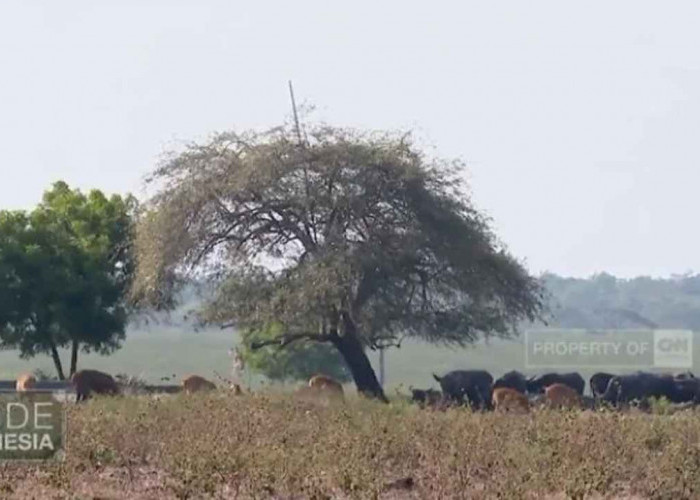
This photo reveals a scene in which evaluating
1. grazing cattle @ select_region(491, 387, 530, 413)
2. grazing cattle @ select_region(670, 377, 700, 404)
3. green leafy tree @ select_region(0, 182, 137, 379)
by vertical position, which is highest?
green leafy tree @ select_region(0, 182, 137, 379)

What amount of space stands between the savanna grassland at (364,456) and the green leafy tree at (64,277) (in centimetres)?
1864

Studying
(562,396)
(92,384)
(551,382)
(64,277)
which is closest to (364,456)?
(562,396)

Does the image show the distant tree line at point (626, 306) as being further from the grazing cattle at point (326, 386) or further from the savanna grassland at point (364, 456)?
the savanna grassland at point (364, 456)

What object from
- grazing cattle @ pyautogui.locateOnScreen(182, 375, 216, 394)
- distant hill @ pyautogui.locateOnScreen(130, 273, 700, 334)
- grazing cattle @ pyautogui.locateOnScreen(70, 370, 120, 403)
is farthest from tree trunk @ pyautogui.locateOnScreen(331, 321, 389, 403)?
distant hill @ pyautogui.locateOnScreen(130, 273, 700, 334)

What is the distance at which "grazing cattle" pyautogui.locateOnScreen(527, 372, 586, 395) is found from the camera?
39.0 m

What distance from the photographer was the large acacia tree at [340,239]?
123ft

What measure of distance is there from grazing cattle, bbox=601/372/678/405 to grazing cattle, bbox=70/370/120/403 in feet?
→ 33.0

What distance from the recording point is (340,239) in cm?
3734

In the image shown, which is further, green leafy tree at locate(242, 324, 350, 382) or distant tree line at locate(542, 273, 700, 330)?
distant tree line at locate(542, 273, 700, 330)

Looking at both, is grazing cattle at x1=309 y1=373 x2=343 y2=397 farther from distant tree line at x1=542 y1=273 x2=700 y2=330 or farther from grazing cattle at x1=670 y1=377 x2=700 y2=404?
distant tree line at x1=542 y1=273 x2=700 y2=330

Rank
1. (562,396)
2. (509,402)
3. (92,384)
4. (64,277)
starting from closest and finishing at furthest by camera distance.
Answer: (509,402)
(562,396)
(92,384)
(64,277)

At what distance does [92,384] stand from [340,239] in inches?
304

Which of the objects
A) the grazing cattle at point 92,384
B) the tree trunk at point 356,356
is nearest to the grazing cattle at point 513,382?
the tree trunk at point 356,356

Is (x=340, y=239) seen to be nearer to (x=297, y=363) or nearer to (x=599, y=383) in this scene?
(x=599, y=383)
